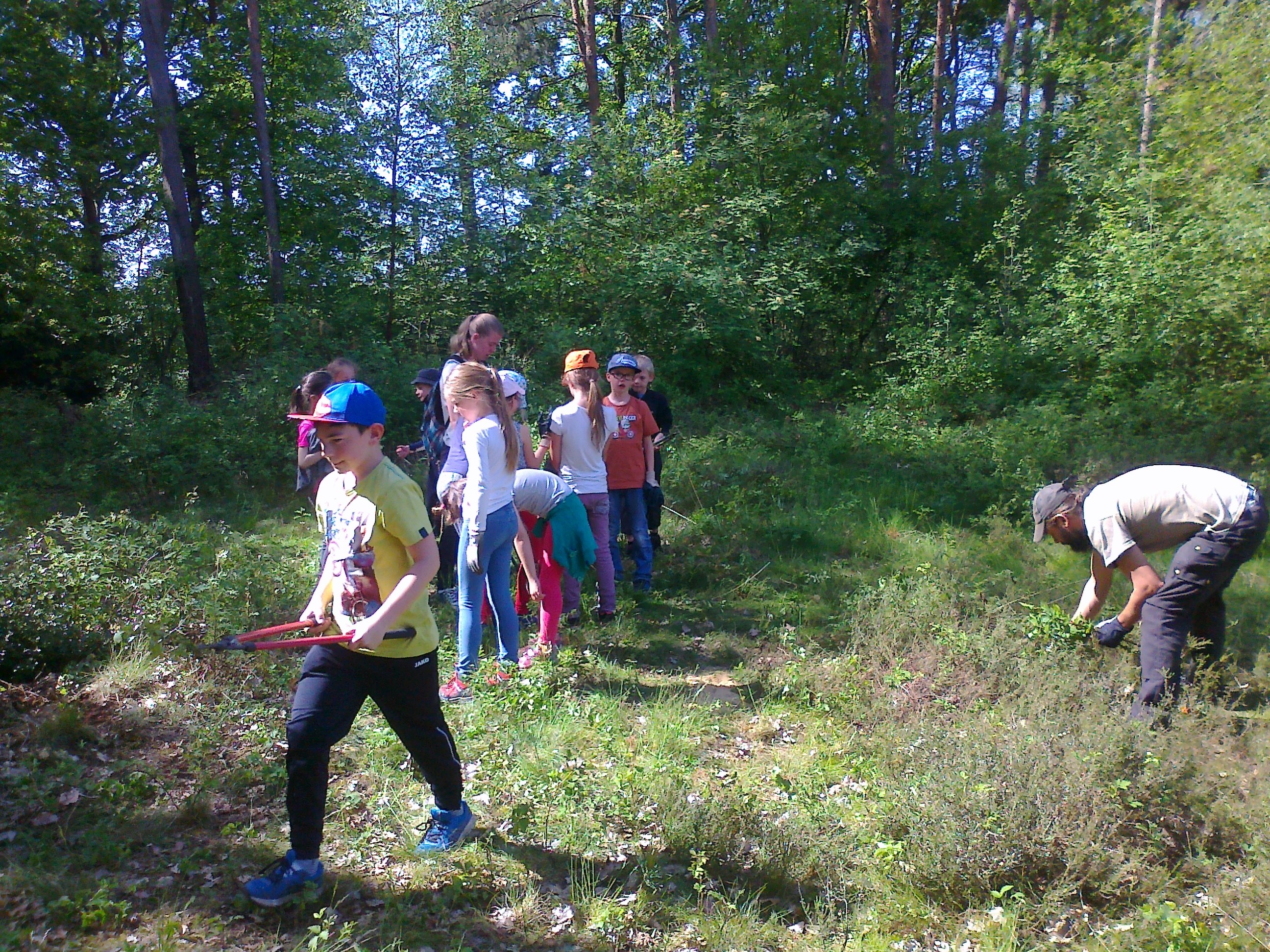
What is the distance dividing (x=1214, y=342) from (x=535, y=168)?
1101cm

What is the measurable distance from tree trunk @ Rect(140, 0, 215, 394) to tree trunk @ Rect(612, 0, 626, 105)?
10700mm

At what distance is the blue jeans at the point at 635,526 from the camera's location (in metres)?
6.94

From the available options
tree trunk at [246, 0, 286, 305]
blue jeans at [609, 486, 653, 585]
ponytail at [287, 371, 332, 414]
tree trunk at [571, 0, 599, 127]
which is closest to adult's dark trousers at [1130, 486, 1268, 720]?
blue jeans at [609, 486, 653, 585]

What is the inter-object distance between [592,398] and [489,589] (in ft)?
5.79

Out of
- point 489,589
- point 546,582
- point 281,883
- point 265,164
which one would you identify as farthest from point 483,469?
point 265,164

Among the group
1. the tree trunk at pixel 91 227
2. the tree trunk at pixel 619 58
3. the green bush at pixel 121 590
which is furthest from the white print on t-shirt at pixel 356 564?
the tree trunk at pixel 619 58

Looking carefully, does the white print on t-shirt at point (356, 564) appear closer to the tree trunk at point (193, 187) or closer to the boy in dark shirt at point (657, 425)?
the boy in dark shirt at point (657, 425)

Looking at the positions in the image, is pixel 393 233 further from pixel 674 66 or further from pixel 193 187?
pixel 674 66

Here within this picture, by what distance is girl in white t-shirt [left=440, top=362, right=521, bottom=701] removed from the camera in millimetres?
4652

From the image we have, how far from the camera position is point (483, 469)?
15.2ft

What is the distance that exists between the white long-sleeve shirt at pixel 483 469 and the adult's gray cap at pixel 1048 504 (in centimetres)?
285

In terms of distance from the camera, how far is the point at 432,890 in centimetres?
343

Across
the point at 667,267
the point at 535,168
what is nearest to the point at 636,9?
the point at 535,168

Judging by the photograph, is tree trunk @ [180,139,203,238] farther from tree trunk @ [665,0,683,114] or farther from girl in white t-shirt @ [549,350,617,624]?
girl in white t-shirt @ [549,350,617,624]
